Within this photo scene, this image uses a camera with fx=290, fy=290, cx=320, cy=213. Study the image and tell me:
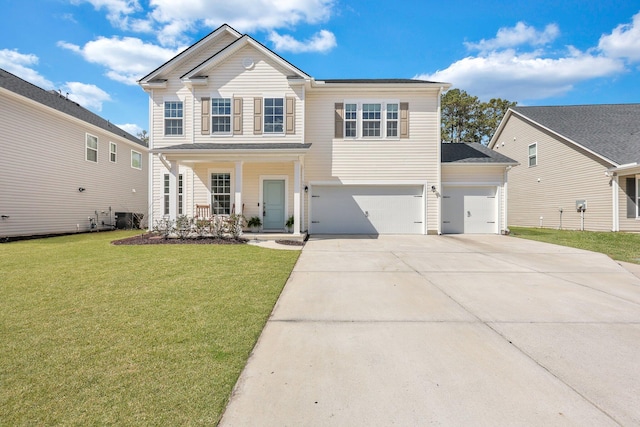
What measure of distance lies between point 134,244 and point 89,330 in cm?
726

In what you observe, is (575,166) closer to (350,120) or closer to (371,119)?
(371,119)

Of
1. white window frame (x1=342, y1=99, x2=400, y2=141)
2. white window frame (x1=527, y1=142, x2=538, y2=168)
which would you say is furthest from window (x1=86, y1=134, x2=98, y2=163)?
white window frame (x1=527, y1=142, x2=538, y2=168)

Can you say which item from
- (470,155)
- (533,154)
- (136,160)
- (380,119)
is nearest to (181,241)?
(380,119)

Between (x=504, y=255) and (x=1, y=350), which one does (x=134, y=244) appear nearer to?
(x=1, y=350)

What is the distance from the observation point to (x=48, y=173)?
12508 millimetres

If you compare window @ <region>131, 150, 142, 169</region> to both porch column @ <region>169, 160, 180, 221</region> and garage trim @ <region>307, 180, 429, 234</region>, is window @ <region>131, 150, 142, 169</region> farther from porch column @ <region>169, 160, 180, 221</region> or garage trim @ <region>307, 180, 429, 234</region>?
garage trim @ <region>307, 180, 429, 234</region>

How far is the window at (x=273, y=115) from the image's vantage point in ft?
38.6

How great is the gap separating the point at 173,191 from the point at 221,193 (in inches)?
73.5

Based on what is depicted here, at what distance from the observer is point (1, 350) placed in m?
2.61

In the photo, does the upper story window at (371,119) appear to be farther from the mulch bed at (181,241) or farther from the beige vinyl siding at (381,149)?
the mulch bed at (181,241)

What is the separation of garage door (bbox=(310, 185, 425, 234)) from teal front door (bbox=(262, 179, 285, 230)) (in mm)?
1354

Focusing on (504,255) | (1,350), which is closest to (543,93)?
(504,255)

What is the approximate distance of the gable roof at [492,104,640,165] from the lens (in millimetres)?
13703

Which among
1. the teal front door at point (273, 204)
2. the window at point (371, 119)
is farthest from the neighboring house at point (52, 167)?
the window at point (371, 119)
